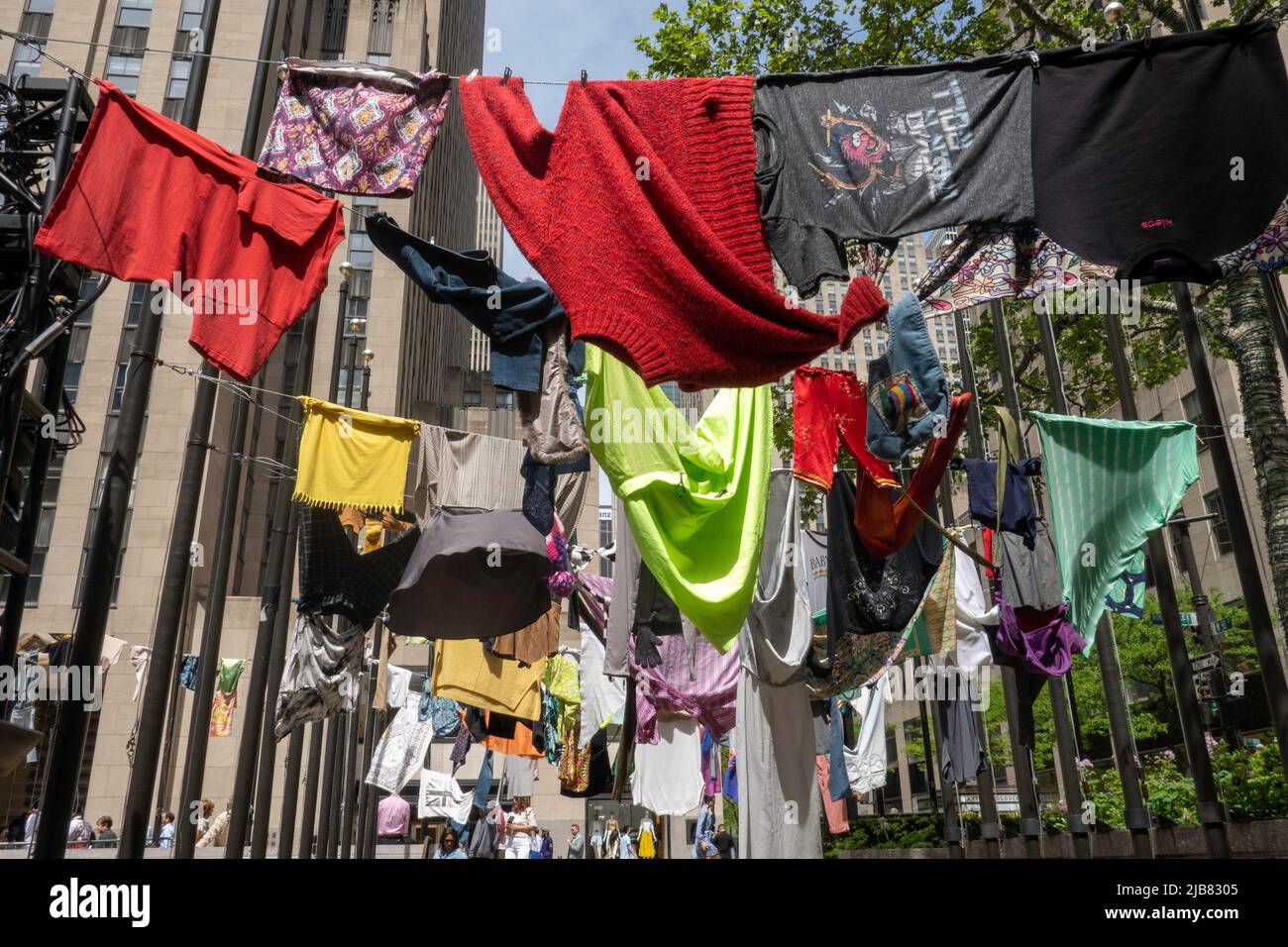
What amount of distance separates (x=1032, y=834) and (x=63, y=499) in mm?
31478

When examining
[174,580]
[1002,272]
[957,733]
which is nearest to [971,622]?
[957,733]

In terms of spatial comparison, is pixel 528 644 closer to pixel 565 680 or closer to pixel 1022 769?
pixel 565 680

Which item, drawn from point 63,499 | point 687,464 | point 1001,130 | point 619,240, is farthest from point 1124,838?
point 63,499

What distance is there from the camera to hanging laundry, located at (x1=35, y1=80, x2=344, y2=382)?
5891 millimetres

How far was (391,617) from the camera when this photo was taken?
873cm

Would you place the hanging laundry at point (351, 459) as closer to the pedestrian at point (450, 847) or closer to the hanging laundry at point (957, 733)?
the hanging laundry at point (957, 733)

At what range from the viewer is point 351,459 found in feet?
32.3

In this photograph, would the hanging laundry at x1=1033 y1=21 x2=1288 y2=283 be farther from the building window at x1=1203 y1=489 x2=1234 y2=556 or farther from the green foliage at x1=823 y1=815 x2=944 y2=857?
the building window at x1=1203 y1=489 x2=1234 y2=556

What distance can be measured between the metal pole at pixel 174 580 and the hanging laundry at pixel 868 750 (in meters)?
10.3
